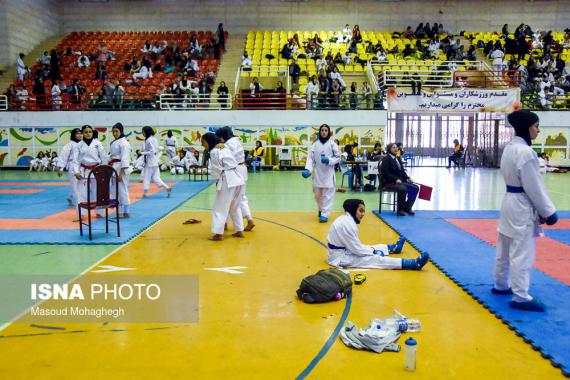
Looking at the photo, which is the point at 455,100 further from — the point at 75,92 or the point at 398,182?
the point at 75,92

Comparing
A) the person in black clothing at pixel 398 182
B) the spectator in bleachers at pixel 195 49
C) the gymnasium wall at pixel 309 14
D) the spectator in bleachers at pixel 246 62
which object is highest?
the gymnasium wall at pixel 309 14

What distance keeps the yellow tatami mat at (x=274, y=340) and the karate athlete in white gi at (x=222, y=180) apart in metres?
1.68

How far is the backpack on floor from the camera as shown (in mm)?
4734

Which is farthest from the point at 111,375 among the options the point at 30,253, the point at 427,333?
the point at 30,253

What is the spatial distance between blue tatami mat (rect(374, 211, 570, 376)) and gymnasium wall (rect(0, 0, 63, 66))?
24.7m

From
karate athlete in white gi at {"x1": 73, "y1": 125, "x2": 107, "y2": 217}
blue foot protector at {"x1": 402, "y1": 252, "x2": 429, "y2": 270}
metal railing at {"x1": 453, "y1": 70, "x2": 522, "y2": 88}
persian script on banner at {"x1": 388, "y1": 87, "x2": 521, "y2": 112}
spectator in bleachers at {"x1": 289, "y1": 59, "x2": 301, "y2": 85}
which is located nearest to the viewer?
blue foot protector at {"x1": 402, "y1": 252, "x2": 429, "y2": 270}

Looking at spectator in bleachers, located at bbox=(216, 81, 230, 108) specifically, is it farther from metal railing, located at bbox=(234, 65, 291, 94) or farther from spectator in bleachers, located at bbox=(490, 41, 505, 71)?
spectator in bleachers, located at bbox=(490, 41, 505, 71)

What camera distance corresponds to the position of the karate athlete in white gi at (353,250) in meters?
5.80

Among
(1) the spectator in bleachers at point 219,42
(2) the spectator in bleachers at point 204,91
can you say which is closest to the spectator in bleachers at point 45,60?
(1) the spectator in bleachers at point 219,42

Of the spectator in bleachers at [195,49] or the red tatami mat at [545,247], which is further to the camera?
→ the spectator in bleachers at [195,49]

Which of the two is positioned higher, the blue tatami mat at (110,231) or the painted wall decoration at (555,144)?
the painted wall decoration at (555,144)

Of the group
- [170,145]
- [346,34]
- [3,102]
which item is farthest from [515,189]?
[346,34]

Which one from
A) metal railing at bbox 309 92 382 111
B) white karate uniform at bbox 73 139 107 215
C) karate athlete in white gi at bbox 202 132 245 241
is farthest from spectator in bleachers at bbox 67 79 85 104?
karate athlete in white gi at bbox 202 132 245 241

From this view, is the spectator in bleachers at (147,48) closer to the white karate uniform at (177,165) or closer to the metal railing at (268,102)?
the metal railing at (268,102)
